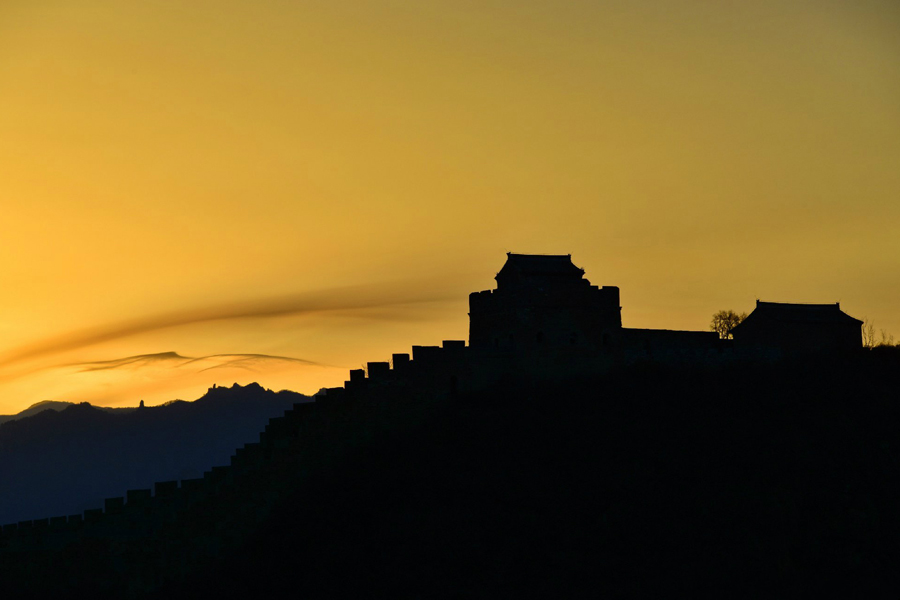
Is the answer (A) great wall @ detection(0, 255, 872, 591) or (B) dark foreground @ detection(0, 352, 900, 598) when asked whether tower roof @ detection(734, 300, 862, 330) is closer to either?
(A) great wall @ detection(0, 255, 872, 591)

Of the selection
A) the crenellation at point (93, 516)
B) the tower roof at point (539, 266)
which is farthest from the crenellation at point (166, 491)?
the tower roof at point (539, 266)

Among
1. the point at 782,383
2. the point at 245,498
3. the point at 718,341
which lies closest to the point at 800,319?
the point at 718,341

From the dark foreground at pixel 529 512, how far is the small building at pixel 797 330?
12.9 meters

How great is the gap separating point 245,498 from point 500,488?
30.4 ft

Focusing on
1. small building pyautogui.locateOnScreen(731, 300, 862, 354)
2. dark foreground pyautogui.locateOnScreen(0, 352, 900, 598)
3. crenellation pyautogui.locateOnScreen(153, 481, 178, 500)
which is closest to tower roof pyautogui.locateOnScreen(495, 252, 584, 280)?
dark foreground pyautogui.locateOnScreen(0, 352, 900, 598)

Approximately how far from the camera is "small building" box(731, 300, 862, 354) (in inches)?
2308

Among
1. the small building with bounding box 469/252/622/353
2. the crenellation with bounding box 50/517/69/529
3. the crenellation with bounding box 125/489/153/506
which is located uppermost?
the small building with bounding box 469/252/622/353

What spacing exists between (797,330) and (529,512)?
27.0m

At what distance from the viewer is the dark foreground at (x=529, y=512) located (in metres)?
35.6

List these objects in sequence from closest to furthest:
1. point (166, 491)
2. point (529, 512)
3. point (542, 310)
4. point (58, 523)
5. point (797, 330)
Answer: point (58, 523) < point (529, 512) < point (166, 491) < point (542, 310) < point (797, 330)

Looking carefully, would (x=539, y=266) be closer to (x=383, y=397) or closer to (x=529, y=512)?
(x=383, y=397)

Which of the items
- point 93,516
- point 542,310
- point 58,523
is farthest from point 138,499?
point 542,310

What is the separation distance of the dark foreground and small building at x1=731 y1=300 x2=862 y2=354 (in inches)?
509

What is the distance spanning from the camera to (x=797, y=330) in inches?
2322
